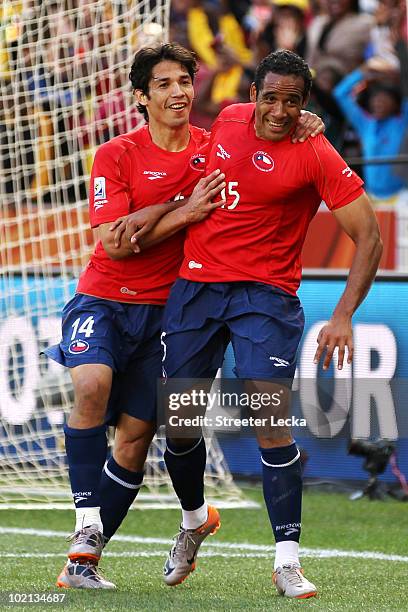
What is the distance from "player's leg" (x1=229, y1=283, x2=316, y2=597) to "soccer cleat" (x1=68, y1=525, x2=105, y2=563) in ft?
2.34

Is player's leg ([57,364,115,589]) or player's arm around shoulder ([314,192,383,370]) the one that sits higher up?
player's arm around shoulder ([314,192,383,370])

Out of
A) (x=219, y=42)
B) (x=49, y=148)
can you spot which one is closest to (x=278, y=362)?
(x=49, y=148)

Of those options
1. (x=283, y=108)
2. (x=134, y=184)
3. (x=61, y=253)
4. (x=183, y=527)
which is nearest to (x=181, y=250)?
(x=134, y=184)

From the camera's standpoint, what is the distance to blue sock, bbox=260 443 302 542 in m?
4.88

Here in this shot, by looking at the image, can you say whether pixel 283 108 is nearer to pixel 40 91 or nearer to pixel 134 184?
pixel 134 184

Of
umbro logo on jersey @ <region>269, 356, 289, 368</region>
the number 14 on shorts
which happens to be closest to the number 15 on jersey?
umbro logo on jersey @ <region>269, 356, 289, 368</region>

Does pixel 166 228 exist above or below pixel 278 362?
above

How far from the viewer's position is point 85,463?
5043mm

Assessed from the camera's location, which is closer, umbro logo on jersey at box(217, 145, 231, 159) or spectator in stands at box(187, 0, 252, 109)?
umbro logo on jersey at box(217, 145, 231, 159)

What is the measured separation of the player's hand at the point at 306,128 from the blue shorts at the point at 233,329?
1.98 ft

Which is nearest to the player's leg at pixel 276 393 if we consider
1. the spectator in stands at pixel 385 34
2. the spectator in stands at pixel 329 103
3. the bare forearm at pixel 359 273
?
the bare forearm at pixel 359 273

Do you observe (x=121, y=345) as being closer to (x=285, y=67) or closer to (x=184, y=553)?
(x=184, y=553)

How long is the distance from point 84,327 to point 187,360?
460mm

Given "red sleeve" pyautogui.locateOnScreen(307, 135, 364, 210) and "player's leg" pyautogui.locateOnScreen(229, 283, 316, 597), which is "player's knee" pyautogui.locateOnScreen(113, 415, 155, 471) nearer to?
"player's leg" pyautogui.locateOnScreen(229, 283, 316, 597)
